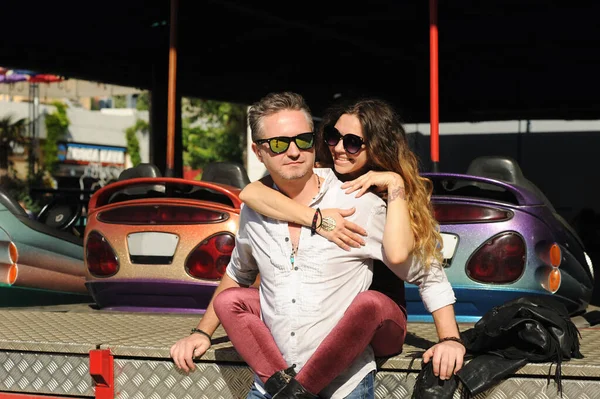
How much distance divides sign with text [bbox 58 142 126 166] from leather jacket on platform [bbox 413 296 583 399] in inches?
1922

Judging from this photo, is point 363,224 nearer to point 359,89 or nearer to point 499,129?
point 359,89

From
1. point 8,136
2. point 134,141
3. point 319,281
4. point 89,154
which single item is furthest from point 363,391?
point 134,141

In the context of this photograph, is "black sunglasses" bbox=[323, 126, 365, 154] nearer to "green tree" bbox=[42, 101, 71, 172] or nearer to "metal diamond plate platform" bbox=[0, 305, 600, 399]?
"metal diamond plate platform" bbox=[0, 305, 600, 399]

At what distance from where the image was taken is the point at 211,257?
184 inches

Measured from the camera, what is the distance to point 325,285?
2.88 meters

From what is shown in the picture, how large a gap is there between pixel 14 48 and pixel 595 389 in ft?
46.9

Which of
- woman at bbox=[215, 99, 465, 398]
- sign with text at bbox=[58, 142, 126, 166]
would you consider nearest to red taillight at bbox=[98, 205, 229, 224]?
woman at bbox=[215, 99, 465, 398]

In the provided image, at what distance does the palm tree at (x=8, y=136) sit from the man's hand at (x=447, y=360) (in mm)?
40890

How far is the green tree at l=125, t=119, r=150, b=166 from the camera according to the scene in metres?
57.0

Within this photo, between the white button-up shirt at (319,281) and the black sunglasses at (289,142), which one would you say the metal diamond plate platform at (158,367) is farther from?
the black sunglasses at (289,142)

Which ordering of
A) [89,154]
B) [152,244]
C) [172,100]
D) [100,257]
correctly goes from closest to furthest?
[152,244] → [100,257] → [172,100] → [89,154]

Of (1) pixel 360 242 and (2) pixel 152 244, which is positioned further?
(2) pixel 152 244

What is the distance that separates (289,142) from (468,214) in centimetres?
162

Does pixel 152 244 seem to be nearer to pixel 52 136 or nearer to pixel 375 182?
pixel 375 182
